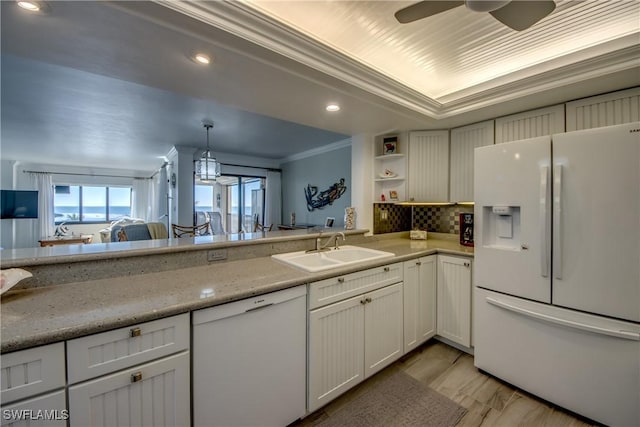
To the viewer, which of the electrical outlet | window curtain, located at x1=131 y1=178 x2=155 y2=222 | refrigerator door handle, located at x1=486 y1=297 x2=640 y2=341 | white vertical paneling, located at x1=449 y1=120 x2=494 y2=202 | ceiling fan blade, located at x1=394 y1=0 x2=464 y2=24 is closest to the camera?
ceiling fan blade, located at x1=394 y1=0 x2=464 y2=24

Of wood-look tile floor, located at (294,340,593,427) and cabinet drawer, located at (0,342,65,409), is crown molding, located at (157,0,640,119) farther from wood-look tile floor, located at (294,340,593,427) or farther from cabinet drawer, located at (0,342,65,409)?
wood-look tile floor, located at (294,340,593,427)

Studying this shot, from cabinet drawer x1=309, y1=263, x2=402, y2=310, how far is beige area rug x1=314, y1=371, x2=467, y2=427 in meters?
0.73

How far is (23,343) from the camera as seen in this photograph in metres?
0.82

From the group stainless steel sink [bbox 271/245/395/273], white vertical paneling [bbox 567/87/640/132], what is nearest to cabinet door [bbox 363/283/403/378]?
stainless steel sink [bbox 271/245/395/273]

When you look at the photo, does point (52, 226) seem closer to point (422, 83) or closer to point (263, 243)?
point (263, 243)

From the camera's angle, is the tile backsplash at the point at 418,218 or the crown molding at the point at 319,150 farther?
the crown molding at the point at 319,150

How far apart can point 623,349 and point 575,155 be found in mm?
1113

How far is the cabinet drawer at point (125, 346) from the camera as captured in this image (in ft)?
3.01

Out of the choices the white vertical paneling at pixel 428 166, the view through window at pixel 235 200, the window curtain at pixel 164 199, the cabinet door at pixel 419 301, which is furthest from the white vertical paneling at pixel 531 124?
the window curtain at pixel 164 199

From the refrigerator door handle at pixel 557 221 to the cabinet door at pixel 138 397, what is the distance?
2135 mm

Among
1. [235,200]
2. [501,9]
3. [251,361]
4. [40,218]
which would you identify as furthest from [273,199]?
[40,218]

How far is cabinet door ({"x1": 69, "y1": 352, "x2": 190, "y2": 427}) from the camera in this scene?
0.93 meters

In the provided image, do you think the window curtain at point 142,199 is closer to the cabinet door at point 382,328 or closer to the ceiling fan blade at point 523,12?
the cabinet door at point 382,328

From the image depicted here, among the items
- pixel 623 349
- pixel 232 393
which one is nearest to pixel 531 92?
pixel 623 349
